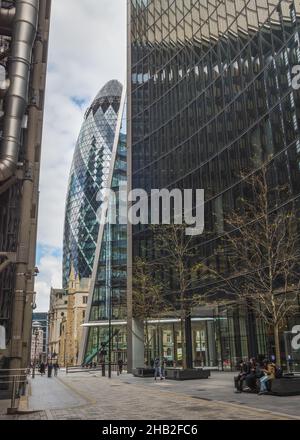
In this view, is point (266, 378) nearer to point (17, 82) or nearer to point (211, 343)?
point (17, 82)

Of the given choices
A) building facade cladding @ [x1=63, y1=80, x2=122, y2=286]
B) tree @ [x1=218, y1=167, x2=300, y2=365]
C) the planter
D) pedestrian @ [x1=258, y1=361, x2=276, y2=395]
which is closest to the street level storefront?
tree @ [x1=218, y1=167, x2=300, y2=365]

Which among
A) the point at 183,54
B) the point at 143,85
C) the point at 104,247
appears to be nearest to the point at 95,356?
the point at 104,247

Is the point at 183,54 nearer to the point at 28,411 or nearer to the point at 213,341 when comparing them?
the point at 213,341

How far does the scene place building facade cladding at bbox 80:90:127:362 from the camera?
82.6 meters

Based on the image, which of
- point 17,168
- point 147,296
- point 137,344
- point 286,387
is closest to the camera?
point 286,387

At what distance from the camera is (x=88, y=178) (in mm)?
168500

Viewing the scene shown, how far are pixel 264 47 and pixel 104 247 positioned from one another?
2428 inches

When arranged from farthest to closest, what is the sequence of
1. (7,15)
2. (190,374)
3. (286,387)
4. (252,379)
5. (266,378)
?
(190,374)
(7,15)
(252,379)
(266,378)
(286,387)

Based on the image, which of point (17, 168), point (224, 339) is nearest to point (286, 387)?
point (17, 168)

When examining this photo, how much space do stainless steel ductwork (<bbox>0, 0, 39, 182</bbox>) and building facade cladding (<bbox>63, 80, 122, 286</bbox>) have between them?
136 meters

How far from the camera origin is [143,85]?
5622cm

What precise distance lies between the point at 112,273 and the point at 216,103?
52.6 metres

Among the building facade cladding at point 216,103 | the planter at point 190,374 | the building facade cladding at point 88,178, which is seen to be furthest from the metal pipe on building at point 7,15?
the building facade cladding at point 88,178
